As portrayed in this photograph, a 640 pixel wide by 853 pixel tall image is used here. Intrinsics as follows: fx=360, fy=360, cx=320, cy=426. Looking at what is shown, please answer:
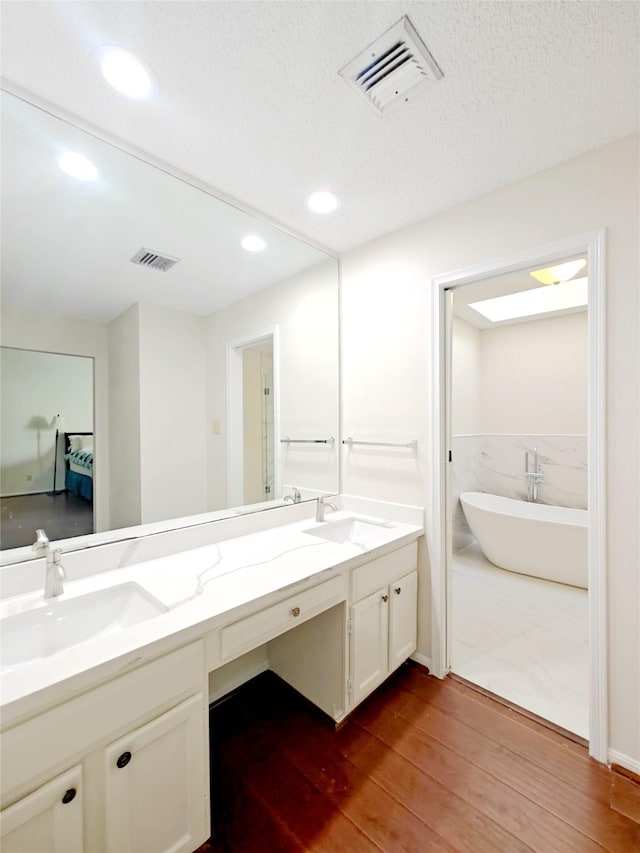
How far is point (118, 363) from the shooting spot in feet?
5.08

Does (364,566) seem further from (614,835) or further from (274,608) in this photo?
(614,835)

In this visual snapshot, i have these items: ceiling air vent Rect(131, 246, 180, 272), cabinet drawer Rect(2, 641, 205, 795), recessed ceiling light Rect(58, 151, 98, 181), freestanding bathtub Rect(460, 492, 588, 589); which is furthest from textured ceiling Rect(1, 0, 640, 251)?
freestanding bathtub Rect(460, 492, 588, 589)

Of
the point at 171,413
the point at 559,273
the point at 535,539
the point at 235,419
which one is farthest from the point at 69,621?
the point at 559,273

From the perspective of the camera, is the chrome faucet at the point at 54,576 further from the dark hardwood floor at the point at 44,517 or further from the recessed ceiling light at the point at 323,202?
the recessed ceiling light at the point at 323,202

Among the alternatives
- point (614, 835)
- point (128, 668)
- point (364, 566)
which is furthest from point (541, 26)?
point (614, 835)

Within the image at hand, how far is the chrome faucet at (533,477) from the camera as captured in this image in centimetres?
382

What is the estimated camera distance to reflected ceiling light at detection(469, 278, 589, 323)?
3.49 meters

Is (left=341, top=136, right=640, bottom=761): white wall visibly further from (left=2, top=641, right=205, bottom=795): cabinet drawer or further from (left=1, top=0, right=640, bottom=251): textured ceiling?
(left=2, top=641, right=205, bottom=795): cabinet drawer

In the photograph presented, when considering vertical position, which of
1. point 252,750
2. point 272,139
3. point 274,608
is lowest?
point 252,750

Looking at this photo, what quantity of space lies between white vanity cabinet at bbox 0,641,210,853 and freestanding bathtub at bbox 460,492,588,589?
2.84 meters

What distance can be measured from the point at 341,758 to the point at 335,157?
2.47 metres

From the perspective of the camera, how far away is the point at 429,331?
193 centimetres

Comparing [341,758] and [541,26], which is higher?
[541,26]

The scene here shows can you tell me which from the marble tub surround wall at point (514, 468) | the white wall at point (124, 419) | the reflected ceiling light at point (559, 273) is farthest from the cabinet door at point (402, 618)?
the reflected ceiling light at point (559, 273)
